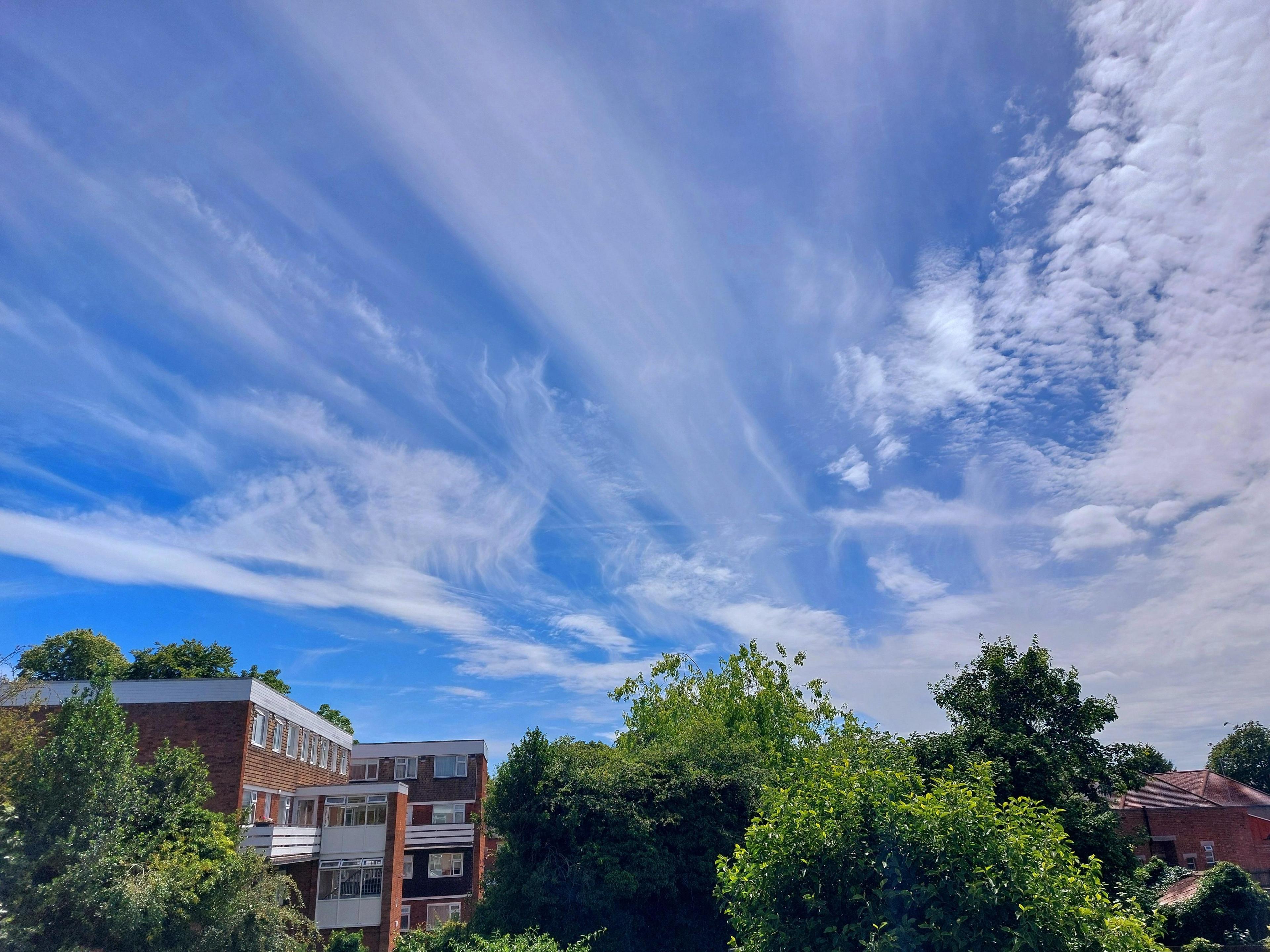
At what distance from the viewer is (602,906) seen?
23.8m

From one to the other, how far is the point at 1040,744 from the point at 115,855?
2790cm

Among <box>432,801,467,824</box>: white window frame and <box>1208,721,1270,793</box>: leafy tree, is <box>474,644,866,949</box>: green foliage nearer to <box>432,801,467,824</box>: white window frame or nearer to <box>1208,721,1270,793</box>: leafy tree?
<box>432,801,467,824</box>: white window frame

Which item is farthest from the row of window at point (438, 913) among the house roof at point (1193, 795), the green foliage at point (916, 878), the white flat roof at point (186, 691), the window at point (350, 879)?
the house roof at point (1193, 795)

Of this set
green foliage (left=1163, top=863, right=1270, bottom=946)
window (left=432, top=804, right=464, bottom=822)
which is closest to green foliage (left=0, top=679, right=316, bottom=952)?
window (left=432, top=804, right=464, bottom=822)

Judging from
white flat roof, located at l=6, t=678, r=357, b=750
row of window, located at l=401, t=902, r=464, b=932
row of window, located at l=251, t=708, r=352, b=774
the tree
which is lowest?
row of window, located at l=401, t=902, r=464, b=932

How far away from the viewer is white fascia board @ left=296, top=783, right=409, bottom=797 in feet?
108

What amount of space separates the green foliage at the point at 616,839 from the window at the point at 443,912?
52.4 ft

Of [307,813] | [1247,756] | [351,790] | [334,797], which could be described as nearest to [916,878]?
[351,790]

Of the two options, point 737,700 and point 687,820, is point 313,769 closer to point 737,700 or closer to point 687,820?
point 687,820

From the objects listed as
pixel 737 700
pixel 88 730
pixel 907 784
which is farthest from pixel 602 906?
pixel 737 700

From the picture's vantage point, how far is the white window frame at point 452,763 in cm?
4447

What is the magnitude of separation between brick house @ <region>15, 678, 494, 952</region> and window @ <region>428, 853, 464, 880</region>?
0.15ft

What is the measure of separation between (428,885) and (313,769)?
9449 millimetres

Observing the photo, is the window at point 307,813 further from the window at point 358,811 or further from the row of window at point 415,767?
the row of window at point 415,767
